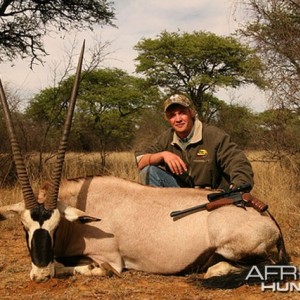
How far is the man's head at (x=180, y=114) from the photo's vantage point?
387 centimetres

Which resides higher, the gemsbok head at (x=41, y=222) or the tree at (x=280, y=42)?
the tree at (x=280, y=42)

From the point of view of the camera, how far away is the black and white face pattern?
2761 millimetres

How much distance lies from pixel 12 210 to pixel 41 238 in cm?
40

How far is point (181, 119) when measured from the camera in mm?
3869

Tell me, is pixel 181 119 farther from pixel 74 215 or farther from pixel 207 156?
pixel 74 215

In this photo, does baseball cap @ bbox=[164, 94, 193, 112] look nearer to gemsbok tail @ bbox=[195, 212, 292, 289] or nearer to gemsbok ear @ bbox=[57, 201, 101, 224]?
gemsbok ear @ bbox=[57, 201, 101, 224]

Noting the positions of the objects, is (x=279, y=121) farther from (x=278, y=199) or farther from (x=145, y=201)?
(x=145, y=201)

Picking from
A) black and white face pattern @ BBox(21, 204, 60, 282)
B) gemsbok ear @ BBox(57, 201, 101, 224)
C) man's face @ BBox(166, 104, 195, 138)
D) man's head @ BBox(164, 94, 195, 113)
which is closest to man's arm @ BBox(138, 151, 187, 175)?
man's face @ BBox(166, 104, 195, 138)

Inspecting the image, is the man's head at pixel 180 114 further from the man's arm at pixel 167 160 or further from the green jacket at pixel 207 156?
the man's arm at pixel 167 160

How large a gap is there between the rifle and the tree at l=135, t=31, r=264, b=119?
15.1 metres

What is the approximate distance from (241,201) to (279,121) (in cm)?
335

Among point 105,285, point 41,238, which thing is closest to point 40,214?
point 41,238

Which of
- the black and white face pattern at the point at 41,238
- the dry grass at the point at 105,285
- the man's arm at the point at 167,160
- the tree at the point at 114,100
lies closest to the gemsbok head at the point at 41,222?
the black and white face pattern at the point at 41,238

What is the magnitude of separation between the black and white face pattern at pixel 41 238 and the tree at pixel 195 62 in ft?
51.2
